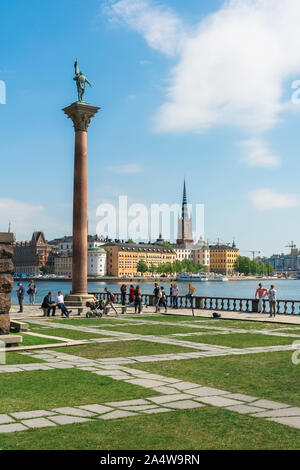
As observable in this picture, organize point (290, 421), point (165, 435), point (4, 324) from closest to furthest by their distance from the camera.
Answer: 1. point (165, 435)
2. point (290, 421)
3. point (4, 324)

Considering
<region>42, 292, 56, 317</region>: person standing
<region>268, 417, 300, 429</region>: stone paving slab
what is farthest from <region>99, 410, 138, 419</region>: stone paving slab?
<region>42, 292, 56, 317</region>: person standing

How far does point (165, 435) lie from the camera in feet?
22.2

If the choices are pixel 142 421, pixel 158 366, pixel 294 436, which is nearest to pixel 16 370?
pixel 158 366

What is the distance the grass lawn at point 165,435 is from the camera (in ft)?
21.0

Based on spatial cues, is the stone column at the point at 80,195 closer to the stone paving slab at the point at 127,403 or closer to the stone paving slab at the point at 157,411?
the stone paving slab at the point at 127,403

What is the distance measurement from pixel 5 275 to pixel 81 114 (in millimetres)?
20206

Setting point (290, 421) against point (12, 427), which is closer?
point (12, 427)

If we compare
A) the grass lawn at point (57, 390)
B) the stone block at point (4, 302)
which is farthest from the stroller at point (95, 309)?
the grass lawn at point (57, 390)

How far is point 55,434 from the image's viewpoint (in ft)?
22.4

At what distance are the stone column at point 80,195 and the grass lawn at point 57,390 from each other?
22.2 metres

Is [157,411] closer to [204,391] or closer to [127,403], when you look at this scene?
[127,403]

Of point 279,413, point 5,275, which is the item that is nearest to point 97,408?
point 279,413

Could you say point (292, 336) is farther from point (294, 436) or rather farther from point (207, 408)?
point (294, 436)

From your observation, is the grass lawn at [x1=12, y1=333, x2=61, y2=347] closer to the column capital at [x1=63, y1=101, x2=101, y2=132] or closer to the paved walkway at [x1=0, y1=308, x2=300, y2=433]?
the paved walkway at [x1=0, y1=308, x2=300, y2=433]
